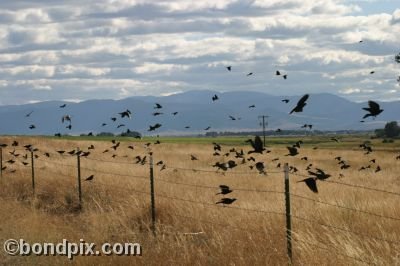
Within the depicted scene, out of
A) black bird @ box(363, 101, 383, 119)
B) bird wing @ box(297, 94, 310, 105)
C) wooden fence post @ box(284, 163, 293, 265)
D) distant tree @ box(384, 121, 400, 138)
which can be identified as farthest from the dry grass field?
distant tree @ box(384, 121, 400, 138)

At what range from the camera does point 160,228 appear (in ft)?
46.5

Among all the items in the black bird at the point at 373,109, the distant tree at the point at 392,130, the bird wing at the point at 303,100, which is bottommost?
the distant tree at the point at 392,130

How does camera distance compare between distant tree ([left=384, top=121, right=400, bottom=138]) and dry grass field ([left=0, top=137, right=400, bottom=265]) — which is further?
distant tree ([left=384, top=121, right=400, bottom=138])

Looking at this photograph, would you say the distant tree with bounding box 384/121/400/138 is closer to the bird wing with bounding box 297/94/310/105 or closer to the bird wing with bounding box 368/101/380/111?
the bird wing with bounding box 368/101/380/111

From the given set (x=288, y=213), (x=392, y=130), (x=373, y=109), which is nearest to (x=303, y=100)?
(x=373, y=109)

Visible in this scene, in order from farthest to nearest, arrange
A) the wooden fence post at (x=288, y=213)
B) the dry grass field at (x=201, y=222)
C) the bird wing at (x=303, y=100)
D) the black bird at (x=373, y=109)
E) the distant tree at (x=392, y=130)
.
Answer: the distant tree at (x=392, y=130) → the dry grass field at (x=201, y=222) → the wooden fence post at (x=288, y=213) → the black bird at (x=373, y=109) → the bird wing at (x=303, y=100)

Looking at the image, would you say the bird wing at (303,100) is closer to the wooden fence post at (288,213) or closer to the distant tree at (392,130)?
the wooden fence post at (288,213)

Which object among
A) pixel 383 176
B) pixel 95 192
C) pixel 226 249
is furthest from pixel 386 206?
pixel 383 176

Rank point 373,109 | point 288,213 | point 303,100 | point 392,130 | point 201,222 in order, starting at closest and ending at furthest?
point 303,100 < point 373,109 < point 288,213 < point 201,222 < point 392,130

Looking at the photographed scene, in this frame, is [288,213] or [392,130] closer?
[288,213]

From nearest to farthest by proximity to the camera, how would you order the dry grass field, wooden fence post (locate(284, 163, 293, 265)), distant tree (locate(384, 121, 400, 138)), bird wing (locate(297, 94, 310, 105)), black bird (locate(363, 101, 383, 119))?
bird wing (locate(297, 94, 310, 105))
black bird (locate(363, 101, 383, 119))
wooden fence post (locate(284, 163, 293, 265))
the dry grass field
distant tree (locate(384, 121, 400, 138))

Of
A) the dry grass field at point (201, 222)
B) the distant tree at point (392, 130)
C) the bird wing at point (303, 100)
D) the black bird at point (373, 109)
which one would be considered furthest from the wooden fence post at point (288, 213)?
the distant tree at point (392, 130)

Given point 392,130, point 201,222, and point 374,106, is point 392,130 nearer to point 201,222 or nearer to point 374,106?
point 201,222

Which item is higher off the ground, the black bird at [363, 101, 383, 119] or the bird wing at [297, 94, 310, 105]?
the bird wing at [297, 94, 310, 105]
